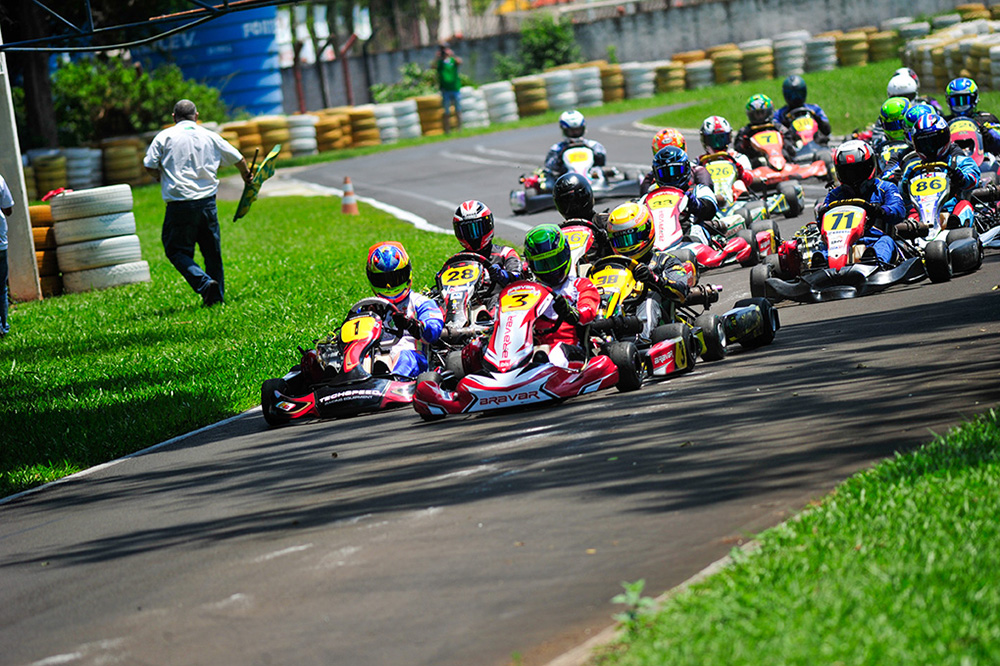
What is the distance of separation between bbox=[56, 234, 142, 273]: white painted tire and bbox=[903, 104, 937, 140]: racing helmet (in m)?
9.17

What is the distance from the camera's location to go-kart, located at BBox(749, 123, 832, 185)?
16.3 m

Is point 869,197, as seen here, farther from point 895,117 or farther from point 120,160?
point 120,160

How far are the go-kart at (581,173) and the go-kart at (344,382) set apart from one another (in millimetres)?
8951

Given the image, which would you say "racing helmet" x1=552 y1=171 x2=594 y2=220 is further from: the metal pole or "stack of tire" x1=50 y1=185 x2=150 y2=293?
the metal pole

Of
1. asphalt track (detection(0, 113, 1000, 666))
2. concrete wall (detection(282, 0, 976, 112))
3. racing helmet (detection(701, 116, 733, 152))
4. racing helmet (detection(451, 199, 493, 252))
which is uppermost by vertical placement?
concrete wall (detection(282, 0, 976, 112))

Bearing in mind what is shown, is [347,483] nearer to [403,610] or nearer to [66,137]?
[403,610]

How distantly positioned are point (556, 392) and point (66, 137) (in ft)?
84.4

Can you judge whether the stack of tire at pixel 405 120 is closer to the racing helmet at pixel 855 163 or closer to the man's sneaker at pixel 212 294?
the man's sneaker at pixel 212 294

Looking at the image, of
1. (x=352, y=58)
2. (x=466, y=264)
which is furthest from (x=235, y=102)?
(x=466, y=264)

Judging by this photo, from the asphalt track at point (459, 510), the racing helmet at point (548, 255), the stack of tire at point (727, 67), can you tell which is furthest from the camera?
the stack of tire at point (727, 67)

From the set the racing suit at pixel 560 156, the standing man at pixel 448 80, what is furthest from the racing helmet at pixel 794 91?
the standing man at pixel 448 80

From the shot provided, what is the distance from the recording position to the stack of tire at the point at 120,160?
27906 mm

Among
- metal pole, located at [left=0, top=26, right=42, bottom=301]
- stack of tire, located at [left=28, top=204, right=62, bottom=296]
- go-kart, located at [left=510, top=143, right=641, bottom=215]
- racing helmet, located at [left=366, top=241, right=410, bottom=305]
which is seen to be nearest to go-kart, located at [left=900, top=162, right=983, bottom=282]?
racing helmet, located at [left=366, top=241, right=410, bottom=305]

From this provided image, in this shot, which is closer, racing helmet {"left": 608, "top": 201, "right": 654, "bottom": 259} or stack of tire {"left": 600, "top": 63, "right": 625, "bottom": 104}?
racing helmet {"left": 608, "top": 201, "right": 654, "bottom": 259}
